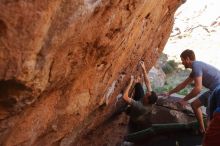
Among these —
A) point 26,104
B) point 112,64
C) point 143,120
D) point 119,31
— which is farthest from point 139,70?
point 26,104

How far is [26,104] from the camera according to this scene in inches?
189

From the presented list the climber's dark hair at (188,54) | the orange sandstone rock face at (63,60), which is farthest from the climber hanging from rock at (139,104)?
the climber's dark hair at (188,54)

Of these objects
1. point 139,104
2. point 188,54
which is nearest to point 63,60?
point 188,54

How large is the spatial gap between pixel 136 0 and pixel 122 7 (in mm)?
303

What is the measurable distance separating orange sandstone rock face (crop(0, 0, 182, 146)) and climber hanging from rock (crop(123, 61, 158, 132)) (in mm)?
904

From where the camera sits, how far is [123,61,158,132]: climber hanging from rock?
30.9 feet

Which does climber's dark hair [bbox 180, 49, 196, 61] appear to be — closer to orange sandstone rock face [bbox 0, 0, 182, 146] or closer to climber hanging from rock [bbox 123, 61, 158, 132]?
orange sandstone rock face [bbox 0, 0, 182, 146]

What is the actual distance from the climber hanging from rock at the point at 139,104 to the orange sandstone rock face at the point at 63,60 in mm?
904

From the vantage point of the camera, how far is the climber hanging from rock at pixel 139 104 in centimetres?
942

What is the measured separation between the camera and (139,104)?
9641 millimetres

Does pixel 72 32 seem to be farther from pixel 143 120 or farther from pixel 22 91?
pixel 143 120

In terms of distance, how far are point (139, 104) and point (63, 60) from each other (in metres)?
5.00

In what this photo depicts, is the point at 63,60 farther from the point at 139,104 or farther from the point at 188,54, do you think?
the point at 139,104

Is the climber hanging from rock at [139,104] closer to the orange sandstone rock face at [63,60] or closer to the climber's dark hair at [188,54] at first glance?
the orange sandstone rock face at [63,60]
